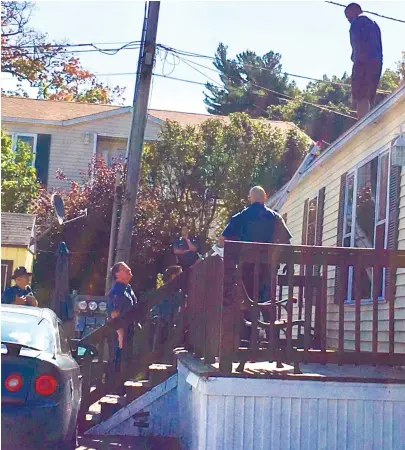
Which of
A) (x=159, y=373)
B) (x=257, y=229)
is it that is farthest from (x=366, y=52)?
(x=159, y=373)

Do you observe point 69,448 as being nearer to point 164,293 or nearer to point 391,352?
point 391,352

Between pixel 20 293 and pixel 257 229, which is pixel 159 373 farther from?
pixel 20 293

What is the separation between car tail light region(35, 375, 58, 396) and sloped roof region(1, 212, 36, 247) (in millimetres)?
13454

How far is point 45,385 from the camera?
18.5ft

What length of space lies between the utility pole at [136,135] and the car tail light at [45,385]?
20.5 ft

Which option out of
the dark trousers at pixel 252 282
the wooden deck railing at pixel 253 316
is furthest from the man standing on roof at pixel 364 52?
the dark trousers at pixel 252 282

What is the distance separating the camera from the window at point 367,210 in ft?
29.5

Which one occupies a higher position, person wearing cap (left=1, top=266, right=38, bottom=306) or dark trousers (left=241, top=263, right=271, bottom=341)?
dark trousers (left=241, top=263, right=271, bottom=341)

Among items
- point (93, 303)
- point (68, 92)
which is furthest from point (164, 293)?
point (68, 92)

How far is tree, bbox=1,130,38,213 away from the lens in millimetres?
21594

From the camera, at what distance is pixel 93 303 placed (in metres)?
14.9

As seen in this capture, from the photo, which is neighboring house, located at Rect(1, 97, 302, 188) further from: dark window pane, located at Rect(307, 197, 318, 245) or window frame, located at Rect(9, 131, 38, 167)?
dark window pane, located at Rect(307, 197, 318, 245)

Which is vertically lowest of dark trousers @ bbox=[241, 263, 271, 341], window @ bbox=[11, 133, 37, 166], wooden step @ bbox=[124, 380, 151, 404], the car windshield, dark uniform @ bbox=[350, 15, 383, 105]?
wooden step @ bbox=[124, 380, 151, 404]

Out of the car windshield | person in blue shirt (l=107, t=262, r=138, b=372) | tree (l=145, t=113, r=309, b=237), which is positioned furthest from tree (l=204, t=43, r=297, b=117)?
the car windshield
